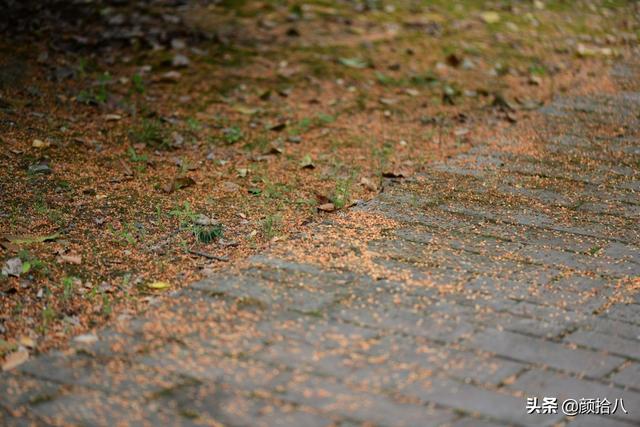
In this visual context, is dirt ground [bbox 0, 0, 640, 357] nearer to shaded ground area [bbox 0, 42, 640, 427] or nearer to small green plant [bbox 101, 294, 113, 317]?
small green plant [bbox 101, 294, 113, 317]

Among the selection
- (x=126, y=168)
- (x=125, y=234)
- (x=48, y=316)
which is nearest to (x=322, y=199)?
(x=125, y=234)

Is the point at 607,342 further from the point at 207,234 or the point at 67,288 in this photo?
the point at 67,288

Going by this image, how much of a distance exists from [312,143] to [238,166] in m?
0.55

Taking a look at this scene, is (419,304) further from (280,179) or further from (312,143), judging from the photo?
(312,143)

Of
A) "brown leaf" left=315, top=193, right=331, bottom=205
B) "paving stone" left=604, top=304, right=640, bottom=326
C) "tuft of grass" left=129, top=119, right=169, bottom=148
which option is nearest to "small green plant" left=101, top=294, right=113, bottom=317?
"brown leaf" left=315, top=193, right=331, bottom=205

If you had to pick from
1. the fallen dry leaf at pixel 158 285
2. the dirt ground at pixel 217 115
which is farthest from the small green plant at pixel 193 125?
the fallen dry leaf at pixel 158 285

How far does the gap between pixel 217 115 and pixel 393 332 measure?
275 cm

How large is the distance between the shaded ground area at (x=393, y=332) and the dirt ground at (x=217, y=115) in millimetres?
225

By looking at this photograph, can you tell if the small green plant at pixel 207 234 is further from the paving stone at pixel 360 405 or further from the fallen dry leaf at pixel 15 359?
the paving stone at pixel 360 405

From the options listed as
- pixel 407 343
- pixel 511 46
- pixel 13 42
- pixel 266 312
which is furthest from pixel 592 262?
pixel 13 42

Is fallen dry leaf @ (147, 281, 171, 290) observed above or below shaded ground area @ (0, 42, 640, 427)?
below

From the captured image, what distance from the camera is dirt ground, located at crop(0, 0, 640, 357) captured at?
3438 millimetres

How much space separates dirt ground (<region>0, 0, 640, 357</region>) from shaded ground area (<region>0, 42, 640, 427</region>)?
22 cm

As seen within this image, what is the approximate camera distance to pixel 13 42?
620 centimetres
